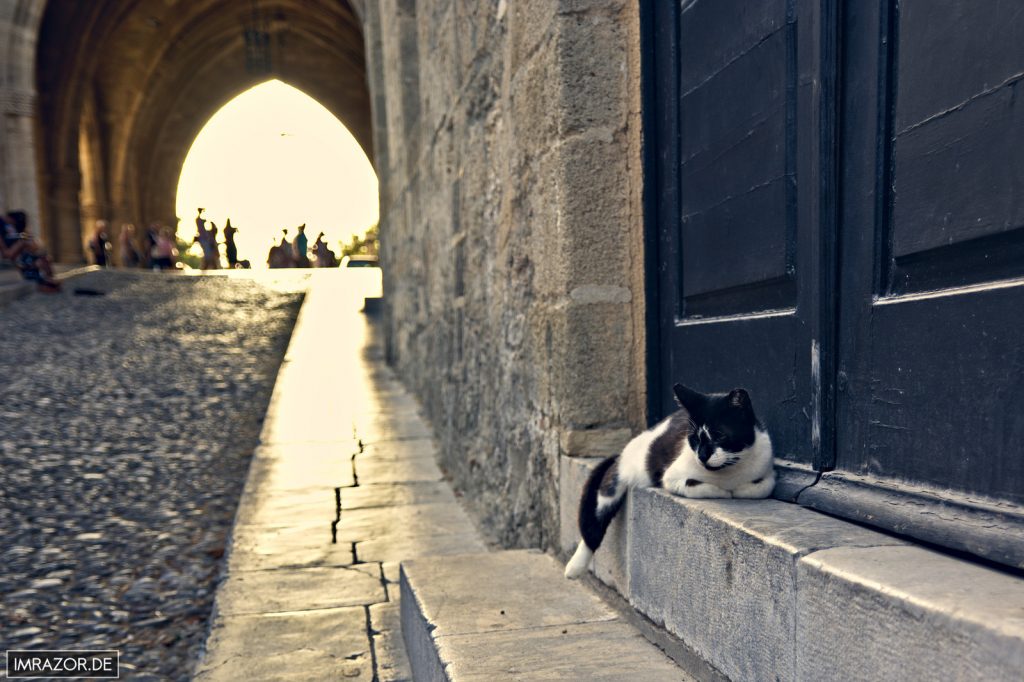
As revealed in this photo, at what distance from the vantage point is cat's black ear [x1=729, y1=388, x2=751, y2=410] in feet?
5.56

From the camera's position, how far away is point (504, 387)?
3.48 meters

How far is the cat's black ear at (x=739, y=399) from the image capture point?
5.56ft

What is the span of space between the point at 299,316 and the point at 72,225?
13.3m

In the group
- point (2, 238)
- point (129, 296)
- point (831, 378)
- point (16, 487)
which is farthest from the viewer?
point (2, 238)

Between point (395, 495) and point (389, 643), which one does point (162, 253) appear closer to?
point (395, 495)

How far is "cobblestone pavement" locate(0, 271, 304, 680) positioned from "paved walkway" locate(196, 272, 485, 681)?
8.1 inches

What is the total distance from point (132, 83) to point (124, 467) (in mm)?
25748

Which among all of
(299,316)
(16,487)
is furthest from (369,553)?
(299,316)

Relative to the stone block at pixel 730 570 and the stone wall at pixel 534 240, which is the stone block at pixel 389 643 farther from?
the stone block at pixel 730 570

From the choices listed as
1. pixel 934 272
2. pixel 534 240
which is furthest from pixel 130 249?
pixel 934 272

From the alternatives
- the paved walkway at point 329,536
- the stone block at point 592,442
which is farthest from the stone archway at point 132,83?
Answer: the stone block at point 592,442

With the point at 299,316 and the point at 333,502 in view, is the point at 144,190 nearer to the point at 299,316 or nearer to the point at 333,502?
the point at 299,316

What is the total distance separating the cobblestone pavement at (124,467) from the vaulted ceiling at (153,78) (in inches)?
504

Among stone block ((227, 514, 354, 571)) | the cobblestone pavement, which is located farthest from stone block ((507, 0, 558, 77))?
the cobblestone pavement
